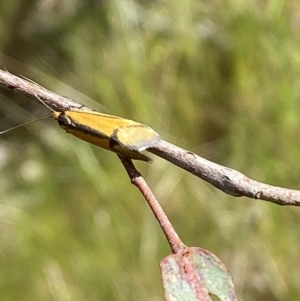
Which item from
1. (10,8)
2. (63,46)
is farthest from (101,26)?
(10,8)

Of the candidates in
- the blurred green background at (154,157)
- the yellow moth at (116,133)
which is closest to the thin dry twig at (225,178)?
the yellow moth at (116,133)

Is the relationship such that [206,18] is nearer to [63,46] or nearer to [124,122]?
[63,46]

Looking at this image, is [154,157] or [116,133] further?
[154,157]

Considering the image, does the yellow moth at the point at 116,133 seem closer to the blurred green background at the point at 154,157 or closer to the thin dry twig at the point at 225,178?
the thin dry twig at the point at 225,178

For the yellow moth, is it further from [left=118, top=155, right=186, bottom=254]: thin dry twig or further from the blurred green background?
the blurred green background

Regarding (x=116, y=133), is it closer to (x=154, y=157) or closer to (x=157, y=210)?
(x=157, y=210)

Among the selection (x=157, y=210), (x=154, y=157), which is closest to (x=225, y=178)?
(x=157, y=210)

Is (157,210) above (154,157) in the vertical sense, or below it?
above

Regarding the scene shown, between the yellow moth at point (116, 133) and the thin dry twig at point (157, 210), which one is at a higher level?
the yellow moth at point (116, 133)
